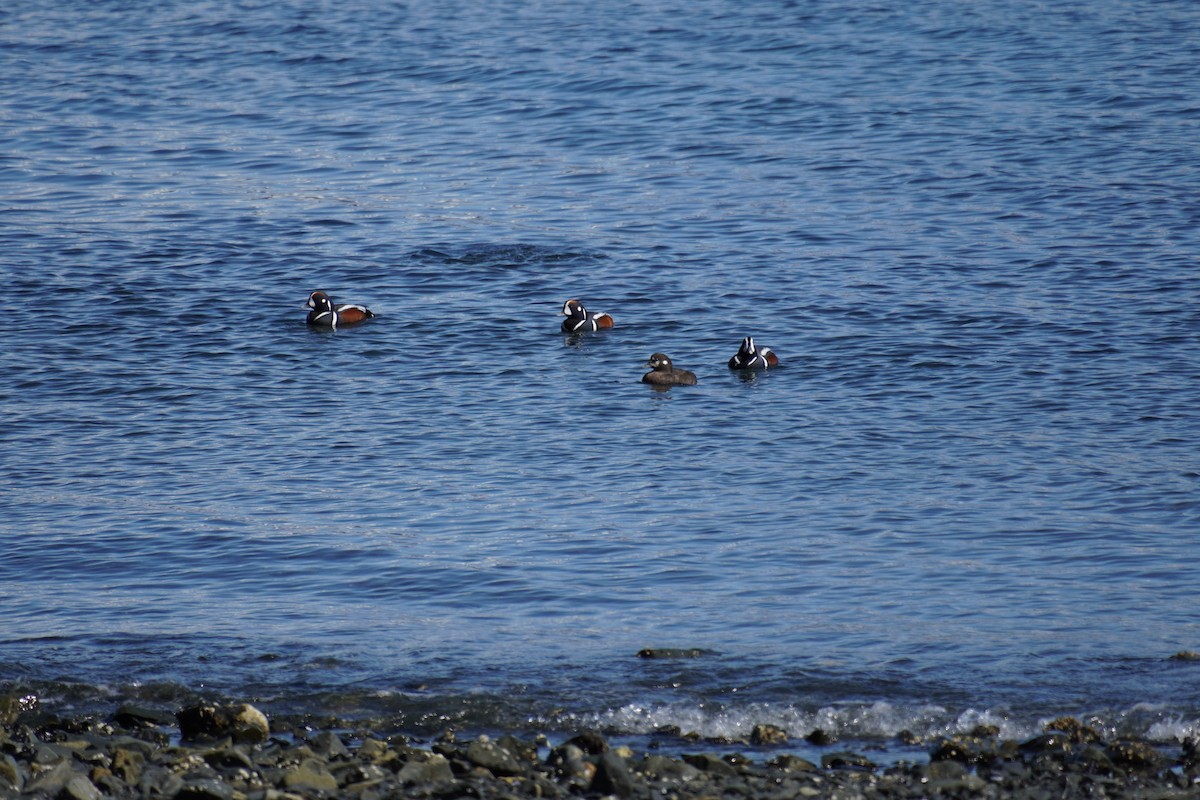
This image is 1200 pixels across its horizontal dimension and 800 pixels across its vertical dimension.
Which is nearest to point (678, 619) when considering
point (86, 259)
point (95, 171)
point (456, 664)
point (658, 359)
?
point (456, 664)

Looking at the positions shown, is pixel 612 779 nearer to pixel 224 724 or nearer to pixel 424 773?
pixel 424 773

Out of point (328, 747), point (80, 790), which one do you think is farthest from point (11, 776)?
point (328, 747)

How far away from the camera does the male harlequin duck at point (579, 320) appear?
22672mm

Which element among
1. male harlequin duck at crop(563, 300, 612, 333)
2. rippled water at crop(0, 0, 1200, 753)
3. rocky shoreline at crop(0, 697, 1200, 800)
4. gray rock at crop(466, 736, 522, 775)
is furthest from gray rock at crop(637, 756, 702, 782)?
male harlequin duck at crop(563, 300, 612, 333)

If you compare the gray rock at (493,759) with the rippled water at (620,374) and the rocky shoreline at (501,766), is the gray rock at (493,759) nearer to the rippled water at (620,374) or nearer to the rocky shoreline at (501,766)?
the rocky shoreline at (501,766)

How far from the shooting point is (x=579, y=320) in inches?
894

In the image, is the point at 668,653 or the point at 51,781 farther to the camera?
the point at 668,653

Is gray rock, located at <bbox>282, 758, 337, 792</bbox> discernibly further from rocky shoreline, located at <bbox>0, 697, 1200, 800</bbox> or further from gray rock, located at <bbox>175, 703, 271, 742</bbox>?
gray rock, located at <bbox>175, 703, 271, 742</bbox>

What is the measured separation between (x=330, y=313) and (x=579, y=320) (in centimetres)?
367

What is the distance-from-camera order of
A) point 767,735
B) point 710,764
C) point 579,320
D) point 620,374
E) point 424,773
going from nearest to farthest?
1. point 424,773
2. point 710,764
3. point 767,735
4. point 620,374
5. point 579,320

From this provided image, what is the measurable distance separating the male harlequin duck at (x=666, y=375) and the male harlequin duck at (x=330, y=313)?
4999 mm

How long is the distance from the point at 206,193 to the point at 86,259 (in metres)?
4.72

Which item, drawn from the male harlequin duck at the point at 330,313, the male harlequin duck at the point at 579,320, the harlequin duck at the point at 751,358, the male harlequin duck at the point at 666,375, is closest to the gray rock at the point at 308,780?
the male harlequin duck at the point at 666,375

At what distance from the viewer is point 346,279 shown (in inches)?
1023
